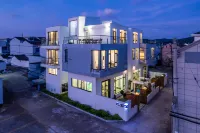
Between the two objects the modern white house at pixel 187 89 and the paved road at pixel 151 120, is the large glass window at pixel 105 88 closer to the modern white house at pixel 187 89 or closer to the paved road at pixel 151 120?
the paved road at pixel 151 120

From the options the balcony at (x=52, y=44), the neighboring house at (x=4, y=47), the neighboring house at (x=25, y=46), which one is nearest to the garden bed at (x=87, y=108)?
the balcony at (x=52, y=44)

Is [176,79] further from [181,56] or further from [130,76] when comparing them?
[130,76]

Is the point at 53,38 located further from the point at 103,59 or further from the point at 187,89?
the point at 187,89

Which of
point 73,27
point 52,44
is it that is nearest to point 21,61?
point 52,44

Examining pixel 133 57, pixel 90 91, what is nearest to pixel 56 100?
pixel 90 91

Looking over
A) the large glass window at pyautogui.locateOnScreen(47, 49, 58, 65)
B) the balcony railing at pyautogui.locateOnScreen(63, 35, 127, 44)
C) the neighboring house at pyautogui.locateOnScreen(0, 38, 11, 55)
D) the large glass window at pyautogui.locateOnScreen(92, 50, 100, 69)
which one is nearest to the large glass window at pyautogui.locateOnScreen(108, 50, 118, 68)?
the large glass window at pyautogui.locateOnScreen(92, 50, 100, 69)

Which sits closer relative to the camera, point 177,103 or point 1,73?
point 177,103
